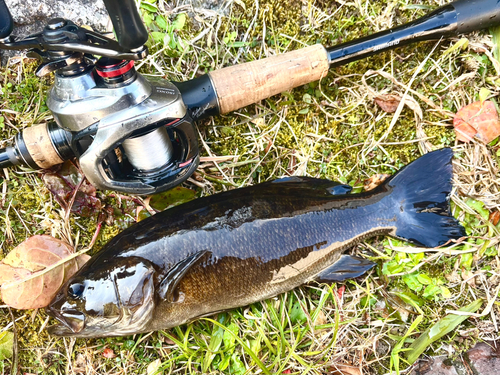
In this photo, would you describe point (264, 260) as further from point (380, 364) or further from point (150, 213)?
point (380, 364)

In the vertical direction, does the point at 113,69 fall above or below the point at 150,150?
above

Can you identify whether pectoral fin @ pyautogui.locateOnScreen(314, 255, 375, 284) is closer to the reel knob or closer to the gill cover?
the gill cover

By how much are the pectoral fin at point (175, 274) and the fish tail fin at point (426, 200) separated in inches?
52.7

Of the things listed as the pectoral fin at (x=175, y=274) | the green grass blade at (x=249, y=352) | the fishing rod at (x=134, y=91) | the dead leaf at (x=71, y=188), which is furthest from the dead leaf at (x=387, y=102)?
the dead leaf at (x=71, y=188)

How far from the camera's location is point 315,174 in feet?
8.68

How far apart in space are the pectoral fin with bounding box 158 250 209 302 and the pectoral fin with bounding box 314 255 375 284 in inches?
32.8

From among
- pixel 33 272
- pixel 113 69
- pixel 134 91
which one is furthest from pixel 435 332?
pixel 33 272

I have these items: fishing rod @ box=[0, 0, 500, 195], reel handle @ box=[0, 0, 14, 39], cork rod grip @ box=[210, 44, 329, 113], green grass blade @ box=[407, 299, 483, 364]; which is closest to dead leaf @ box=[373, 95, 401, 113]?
fishing rod @ box=[0, 0, 500, 195]

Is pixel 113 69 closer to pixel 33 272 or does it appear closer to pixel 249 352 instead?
pixel 33 272

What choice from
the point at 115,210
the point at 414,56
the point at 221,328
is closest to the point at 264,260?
the point at 221,328

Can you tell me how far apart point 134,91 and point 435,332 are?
232cm

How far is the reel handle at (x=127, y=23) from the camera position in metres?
1.36

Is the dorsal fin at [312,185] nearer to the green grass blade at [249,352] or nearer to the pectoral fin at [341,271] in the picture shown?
the pectoral fin at [341,271]

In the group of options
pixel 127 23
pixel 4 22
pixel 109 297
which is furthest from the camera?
pixel 109 297
